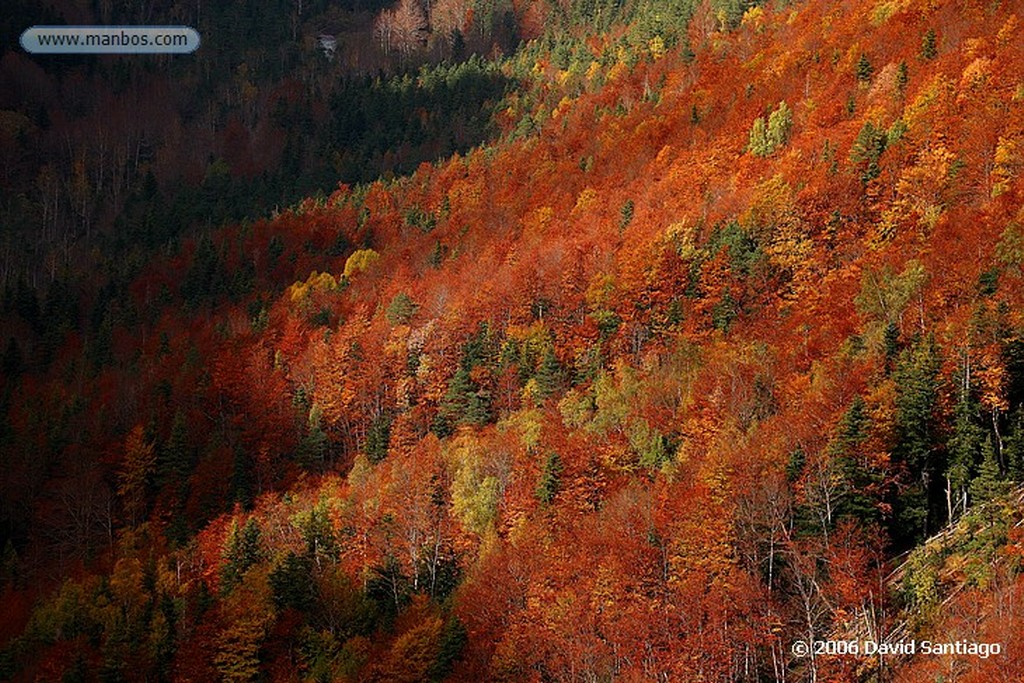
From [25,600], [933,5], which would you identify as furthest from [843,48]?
[25,600]

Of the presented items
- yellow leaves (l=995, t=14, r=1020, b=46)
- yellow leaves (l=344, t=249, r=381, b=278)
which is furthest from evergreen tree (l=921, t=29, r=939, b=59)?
yellow leaves (l=344, t=249, r=381, b=278)

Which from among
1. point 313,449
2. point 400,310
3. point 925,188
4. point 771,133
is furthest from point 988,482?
point 400,310

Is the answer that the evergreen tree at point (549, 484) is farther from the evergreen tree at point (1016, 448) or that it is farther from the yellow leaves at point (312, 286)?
the yellow leaves at point (312, 286)

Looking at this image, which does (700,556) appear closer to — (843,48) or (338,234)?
(843,48)

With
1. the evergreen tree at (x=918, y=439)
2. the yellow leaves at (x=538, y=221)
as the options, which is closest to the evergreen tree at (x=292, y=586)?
the evergreen tree at (x=918, y=439)

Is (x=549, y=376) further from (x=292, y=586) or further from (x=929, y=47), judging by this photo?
(x=929, y=47)

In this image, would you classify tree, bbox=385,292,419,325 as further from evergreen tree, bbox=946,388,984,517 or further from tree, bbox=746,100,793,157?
evergreen tree, bbox=946,388,984,517
